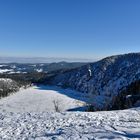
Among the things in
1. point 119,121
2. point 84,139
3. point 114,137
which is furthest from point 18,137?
point 119,121

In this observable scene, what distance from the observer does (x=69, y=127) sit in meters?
18.6

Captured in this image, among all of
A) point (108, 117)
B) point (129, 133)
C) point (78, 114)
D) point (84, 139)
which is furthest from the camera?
point (78, 114)

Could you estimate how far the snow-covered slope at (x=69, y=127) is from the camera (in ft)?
54.4

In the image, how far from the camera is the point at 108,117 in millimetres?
21688

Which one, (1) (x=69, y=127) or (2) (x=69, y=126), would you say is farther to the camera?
(2) (x=69, y=126)

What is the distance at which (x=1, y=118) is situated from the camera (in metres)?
23.5

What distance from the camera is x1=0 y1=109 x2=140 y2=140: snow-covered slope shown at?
16.6m

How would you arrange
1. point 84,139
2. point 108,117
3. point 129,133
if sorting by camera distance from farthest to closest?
point 108,117, point 129,133, point 84,139

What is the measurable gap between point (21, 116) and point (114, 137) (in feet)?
32.0

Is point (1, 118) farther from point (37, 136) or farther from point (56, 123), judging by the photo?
point (37, 136)

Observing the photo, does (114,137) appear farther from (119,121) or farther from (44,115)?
(44,115)

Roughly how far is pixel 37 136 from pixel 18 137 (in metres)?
1.05

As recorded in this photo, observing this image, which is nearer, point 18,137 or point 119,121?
point 18,137

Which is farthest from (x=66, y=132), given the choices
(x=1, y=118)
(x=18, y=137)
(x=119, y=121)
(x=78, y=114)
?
(x=1, y=118)
